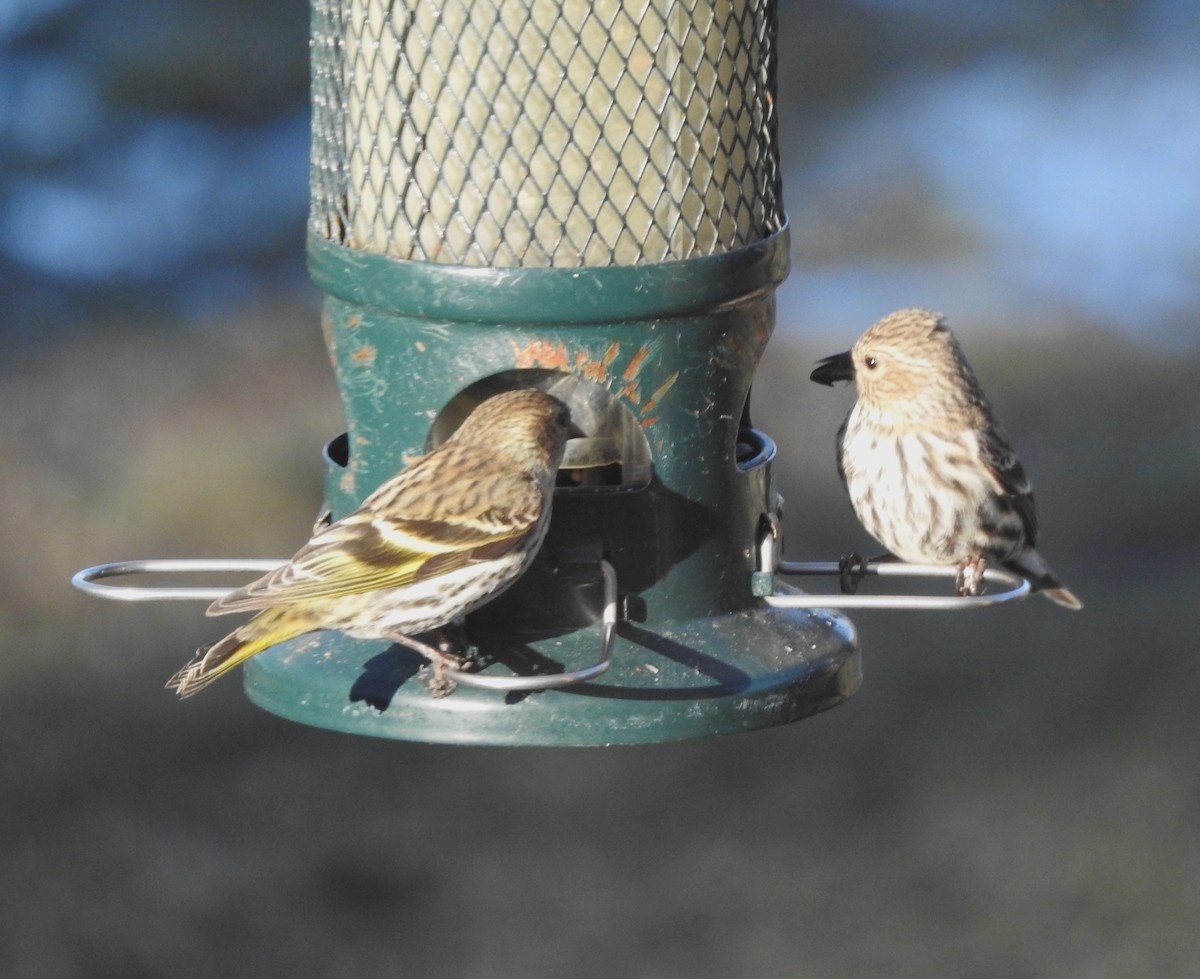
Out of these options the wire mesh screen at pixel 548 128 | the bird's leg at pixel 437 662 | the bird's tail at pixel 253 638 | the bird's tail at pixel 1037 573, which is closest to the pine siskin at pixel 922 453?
the bird's tail at pixel 1037 573

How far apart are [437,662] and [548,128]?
119 centimetres

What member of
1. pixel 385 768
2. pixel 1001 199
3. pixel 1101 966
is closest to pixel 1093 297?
pixel 1001 199

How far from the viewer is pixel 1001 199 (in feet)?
39.4

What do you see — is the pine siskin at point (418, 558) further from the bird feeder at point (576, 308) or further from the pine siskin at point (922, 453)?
the pine siskin at point (922, 453)

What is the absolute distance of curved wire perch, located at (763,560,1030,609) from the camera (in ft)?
19.6

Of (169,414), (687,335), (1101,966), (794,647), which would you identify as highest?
(687,335)

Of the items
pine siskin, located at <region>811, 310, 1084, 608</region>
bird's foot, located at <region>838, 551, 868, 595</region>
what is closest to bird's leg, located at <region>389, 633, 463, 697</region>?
bird's foot, located at <region>838, 551, 868, 595</region>

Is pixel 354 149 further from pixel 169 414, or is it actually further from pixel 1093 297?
pixel 1093 297

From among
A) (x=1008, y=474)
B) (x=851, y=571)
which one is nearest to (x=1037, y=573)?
(x=1008, y=474)

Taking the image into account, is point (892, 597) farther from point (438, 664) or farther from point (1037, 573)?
point (1037, 573)

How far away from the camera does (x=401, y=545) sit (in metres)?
6.11

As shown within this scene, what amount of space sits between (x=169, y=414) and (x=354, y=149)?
4708 mm

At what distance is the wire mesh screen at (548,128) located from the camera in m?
6.14

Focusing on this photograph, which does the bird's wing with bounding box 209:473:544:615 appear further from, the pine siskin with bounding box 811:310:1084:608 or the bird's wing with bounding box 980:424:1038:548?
the bird's wing with bounding box 980:424:1038:548
